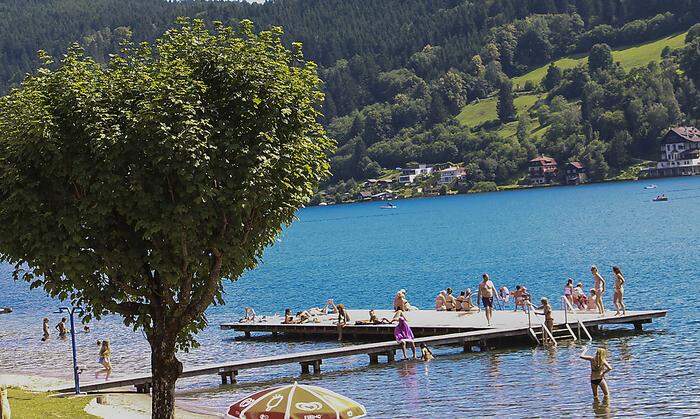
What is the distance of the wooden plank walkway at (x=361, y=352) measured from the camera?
135 feet

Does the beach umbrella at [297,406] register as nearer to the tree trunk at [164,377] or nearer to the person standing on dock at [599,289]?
the tree trunk at [164,377]

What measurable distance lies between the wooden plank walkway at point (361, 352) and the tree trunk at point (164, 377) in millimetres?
18218

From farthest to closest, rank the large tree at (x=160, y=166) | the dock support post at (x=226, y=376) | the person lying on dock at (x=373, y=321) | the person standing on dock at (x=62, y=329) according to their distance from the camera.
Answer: the person standing on dock at (x=62, y=329)
the person lying on dock at (x=373, y=321)
the dock support post at (x=226, y=376)
the large tree at (x=160, y=166)

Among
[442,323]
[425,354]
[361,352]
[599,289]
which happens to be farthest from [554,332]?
[361,352]

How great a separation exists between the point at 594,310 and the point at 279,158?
103 feet

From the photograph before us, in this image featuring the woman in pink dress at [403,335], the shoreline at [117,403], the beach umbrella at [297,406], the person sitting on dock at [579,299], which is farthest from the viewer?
the person sitting on dock at [579,299]

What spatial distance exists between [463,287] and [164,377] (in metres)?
70.0

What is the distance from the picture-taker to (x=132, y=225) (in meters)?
22.4

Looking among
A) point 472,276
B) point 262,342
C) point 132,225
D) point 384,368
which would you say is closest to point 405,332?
point 384,368

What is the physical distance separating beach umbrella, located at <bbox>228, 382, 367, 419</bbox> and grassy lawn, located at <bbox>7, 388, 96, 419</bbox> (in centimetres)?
802

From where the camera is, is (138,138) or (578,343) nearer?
(138,138)

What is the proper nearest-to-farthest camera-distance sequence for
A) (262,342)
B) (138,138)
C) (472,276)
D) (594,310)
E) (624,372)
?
(138,138), (624,372), (594,310), (262,342), (472,276)

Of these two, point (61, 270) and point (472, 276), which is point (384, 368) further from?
point (472, 276)

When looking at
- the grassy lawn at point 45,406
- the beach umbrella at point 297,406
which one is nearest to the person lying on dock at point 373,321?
the grassy lawn at point 45,406
